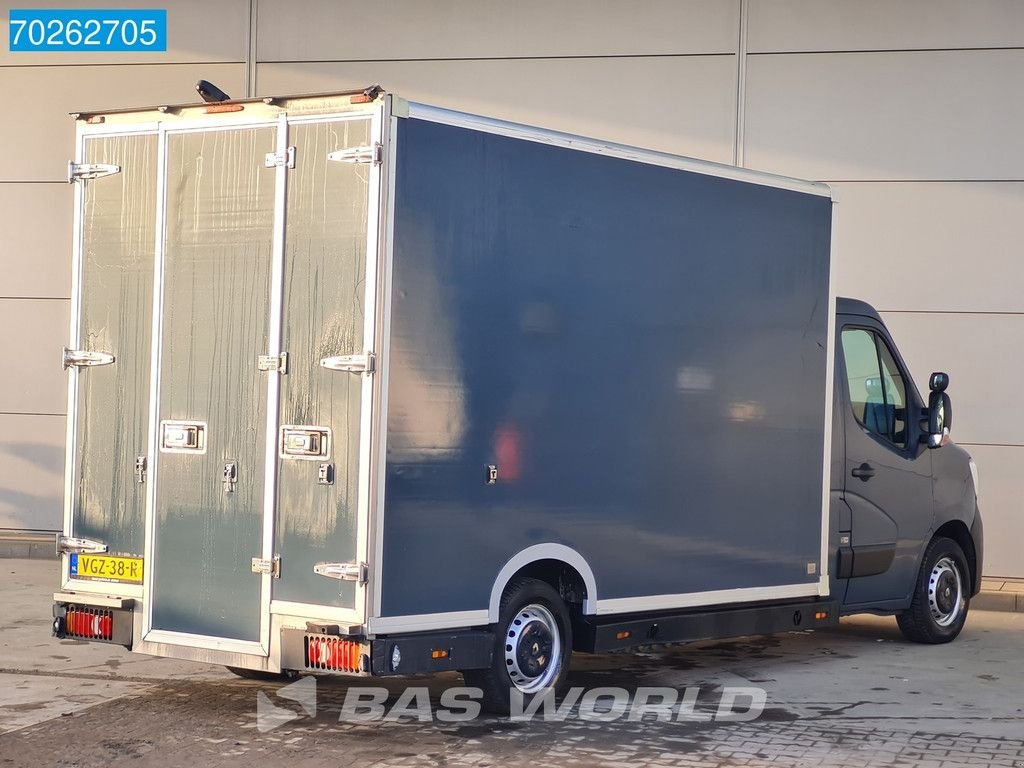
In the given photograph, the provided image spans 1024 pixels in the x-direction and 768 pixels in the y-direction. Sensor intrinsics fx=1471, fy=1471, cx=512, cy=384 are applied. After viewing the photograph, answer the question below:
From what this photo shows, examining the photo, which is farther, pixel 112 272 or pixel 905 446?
pixel 905 446

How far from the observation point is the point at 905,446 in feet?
35.4

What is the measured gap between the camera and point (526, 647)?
812 centimetres

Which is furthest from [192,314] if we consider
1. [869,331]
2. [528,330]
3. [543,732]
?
[869,331]

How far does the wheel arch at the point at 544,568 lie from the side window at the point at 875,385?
2940 mm

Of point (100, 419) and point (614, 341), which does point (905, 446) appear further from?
point (100, 419)

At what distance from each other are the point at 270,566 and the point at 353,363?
3.81ft

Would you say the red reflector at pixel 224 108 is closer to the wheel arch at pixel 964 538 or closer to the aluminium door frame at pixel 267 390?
the aluminium door frame at pixel 267 390

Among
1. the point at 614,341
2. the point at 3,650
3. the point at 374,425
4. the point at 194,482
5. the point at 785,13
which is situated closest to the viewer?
the point at 374,425

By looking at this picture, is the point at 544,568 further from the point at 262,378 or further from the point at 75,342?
the point at 75,342

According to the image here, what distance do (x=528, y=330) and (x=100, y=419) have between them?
8.09 ft

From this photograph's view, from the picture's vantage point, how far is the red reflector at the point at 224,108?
782 cm

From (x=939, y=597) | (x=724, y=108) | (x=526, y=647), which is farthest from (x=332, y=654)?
(x=724, y=108)

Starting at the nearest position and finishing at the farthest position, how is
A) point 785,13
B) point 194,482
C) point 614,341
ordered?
point 194,482 → point 614,341 → point 785,13

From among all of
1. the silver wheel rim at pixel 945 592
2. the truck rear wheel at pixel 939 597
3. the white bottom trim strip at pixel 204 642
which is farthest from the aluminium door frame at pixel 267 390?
the silver wheel rim at pixel 945 592
